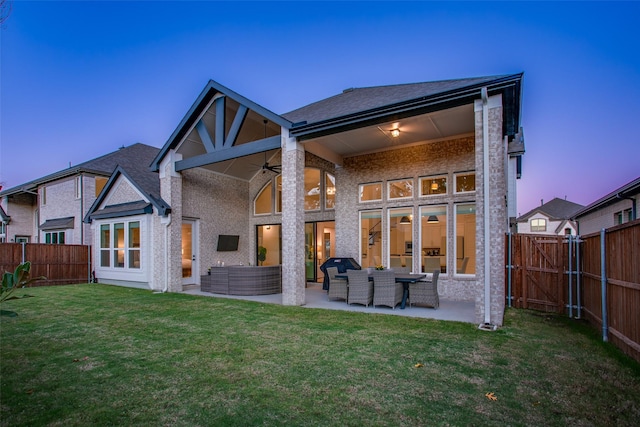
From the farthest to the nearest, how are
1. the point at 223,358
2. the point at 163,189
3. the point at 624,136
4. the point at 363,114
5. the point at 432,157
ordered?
the point at 624,136 < the point at 163,189 < the point at 432,157 < the point at 363,114 < the point at 223,358

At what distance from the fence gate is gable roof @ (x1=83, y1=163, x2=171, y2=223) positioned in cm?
1061

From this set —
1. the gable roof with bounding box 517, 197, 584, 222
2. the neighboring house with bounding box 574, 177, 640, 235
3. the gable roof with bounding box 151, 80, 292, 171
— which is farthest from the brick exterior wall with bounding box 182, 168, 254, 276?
the gable roof with bounding box 517, 197, 584, 222

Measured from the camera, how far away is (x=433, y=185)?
996 cm

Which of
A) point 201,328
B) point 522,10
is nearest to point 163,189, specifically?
point 201,328

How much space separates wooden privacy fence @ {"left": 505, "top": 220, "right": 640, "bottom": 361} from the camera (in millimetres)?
4590

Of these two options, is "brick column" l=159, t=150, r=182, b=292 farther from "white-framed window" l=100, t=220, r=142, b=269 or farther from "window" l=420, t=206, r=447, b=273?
"window" l=420, t=206, r=447, b=273

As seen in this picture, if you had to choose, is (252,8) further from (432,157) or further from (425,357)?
(425,357)

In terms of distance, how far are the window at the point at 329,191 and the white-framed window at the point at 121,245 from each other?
23.4 ft

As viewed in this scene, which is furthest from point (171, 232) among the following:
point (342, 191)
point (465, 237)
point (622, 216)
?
point (622, 216)

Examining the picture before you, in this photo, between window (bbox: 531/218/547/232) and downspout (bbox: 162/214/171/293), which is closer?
downspout (bbox: 162/214/171/293)

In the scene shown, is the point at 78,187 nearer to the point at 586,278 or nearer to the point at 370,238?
the point at 370,238

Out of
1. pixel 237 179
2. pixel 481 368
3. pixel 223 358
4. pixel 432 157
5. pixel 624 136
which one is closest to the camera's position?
pixel 481 368

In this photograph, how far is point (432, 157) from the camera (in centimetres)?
994

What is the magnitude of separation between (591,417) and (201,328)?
19.0 feet
